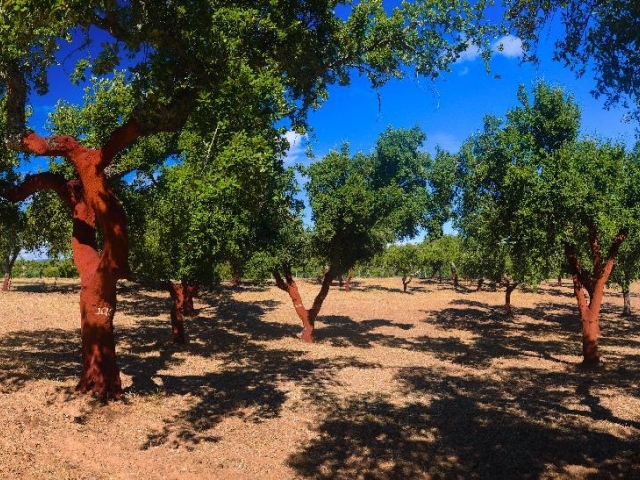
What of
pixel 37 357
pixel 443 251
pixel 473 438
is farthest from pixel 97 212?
pixel 443 251

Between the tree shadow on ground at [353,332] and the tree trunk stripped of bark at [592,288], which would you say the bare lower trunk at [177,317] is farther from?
the tree trunk stripped of bark at [592,288]

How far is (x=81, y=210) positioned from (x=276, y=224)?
10932 mm

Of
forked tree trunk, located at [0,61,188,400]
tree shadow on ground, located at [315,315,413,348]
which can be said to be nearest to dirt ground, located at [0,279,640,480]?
tree shadow on ground, located at [315,315,413,348]

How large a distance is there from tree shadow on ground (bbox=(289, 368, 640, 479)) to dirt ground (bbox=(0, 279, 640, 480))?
1.9 inches

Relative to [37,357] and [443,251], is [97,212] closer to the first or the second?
[37,357]

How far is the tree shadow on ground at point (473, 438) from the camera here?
828cm

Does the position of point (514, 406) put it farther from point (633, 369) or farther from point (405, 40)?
point (405, 40)

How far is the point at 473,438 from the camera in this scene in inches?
391

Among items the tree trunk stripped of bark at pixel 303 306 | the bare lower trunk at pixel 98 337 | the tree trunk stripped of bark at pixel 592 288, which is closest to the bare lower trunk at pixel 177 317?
the tree trunk stripped of bark at pixel 303 306

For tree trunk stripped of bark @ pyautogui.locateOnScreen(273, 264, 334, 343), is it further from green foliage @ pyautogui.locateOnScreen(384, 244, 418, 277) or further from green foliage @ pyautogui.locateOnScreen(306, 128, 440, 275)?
green foliage @ pyautogui.locateOnScreen(384, 244, 418, 277)

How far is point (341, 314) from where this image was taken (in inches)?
1426

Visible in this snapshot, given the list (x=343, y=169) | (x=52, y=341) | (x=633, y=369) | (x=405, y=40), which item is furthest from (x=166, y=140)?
(x=633, y=369)

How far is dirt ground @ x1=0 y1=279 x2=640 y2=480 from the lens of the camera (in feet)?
27.1

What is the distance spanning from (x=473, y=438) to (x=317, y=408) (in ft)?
13.7
